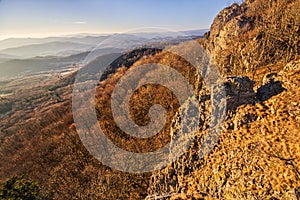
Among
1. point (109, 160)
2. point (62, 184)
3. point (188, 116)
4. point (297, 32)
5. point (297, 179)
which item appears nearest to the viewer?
point (297, 179)

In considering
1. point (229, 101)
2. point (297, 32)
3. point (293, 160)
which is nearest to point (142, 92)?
point (297, 32)

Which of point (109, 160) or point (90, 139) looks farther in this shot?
point (90, 139)

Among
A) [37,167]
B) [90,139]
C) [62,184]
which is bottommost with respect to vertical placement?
[37,167]

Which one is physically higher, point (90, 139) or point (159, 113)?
point (159, 113)

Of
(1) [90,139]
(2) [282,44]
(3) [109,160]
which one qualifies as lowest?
(1) [90,139]

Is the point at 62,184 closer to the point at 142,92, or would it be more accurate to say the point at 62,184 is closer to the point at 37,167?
the point at 37,167

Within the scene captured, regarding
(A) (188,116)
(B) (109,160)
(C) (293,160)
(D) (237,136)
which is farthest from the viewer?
(B) (109,160)

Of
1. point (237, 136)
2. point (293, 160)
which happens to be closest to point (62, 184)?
point (237, 136)

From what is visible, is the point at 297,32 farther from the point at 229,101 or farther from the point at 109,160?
the point at 109,160

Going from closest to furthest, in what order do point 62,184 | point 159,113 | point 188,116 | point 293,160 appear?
point 293,160
point 188,116
point 62,184
point 159,113
